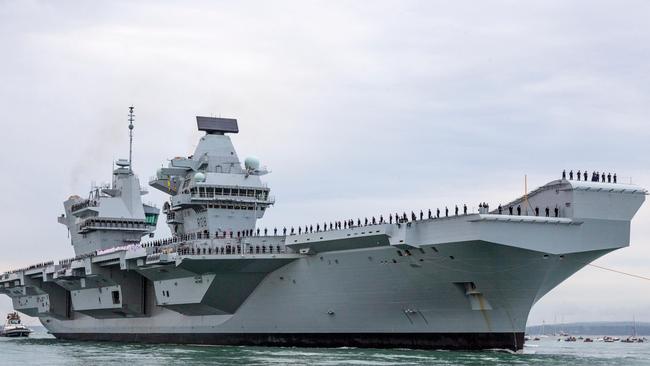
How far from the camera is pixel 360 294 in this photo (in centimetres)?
3136

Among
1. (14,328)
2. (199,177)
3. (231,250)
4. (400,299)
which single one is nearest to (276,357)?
(400,299)

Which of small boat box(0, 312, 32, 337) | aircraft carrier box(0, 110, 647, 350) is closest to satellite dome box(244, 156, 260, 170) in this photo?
aircraft carrier box(0, 110, 647, 350)

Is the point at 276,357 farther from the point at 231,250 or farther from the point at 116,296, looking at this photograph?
the point at 116,296

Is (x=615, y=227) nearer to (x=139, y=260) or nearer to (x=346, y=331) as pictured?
(x=346, y=331)

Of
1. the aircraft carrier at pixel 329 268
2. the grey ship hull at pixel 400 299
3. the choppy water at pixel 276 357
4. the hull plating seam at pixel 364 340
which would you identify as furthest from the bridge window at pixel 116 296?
the grey ship hull at pixel 400 299

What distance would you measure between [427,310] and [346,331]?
138 inches

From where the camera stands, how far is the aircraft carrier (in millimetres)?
28156

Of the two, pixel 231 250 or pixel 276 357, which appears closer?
pixel 276 357

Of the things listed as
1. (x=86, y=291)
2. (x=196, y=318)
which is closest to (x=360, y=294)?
(x=196, y=318)

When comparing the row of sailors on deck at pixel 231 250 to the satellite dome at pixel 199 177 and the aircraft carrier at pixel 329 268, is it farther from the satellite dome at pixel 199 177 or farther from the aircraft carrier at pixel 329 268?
the satellite dome at pixel 199 177

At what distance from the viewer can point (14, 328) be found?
6512 cm

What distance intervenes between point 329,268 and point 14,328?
40470mm

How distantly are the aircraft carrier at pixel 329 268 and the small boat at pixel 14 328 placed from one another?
2042cm

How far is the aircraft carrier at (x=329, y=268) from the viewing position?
2816cm
